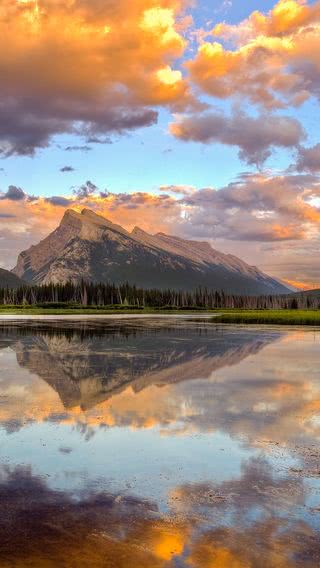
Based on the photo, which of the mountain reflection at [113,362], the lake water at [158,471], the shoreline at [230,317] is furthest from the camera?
the shoreline at [230,317]

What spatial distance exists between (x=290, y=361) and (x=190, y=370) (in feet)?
28.0

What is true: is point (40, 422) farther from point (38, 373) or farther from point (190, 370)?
point (190, 370)

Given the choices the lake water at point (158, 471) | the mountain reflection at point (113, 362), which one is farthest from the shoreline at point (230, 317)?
the lake water at point (158, 471)

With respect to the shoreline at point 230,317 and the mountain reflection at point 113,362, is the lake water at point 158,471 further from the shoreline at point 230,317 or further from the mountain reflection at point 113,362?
the shoreline at point 230,317

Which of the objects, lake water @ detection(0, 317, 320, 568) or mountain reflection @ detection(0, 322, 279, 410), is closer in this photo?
lake water @ detection(0, 317, 320, 568)

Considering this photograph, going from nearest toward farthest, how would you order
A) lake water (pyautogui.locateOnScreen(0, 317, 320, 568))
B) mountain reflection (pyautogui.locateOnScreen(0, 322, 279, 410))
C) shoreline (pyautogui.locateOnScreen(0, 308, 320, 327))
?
lake water (pyautogui.locateOnScreen(0, 317, 320, 568))
mountain reflection (pyautogui.locateOnScreen(0, 322, 279, 410))
shoreline (pyautogui.locateOnScreen(0, 308, 320, 327))

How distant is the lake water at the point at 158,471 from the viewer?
8.15 meters

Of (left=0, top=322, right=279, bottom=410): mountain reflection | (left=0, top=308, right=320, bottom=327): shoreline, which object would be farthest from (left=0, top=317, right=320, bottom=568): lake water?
(left=0, top=308, right=320, bottom=327): shoreline

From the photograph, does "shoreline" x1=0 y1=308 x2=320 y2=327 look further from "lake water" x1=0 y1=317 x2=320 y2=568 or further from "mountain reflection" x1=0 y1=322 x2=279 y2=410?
"lake water" x1=0 y1=317 x2=320 y2=568

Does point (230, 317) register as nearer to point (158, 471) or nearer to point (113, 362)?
point (113, 362)

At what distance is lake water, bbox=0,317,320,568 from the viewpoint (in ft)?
26.7

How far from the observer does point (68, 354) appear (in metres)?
35.6

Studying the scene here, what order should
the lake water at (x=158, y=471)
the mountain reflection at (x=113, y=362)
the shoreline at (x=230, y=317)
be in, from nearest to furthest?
the lake water at (x=158, y=471) < the mountain reflection at (x=113, y=362) < the shoreline at (x=230, y=317)

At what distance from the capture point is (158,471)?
1201 centimetres
